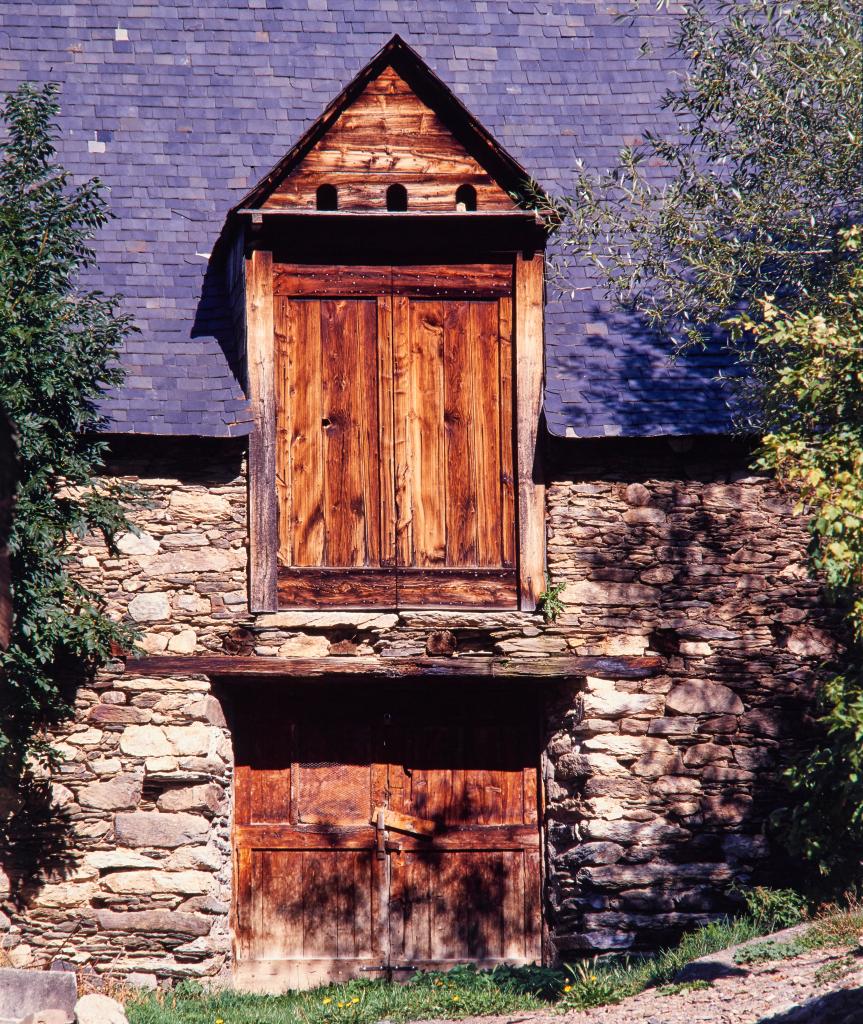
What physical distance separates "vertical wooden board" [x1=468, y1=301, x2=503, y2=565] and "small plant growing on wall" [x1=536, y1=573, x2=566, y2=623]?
0.41m

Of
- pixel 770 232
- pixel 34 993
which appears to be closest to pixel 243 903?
pixel 34 993

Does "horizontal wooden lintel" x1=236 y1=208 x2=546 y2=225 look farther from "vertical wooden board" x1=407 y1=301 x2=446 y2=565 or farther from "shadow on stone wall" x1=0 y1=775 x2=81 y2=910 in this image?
"shadow on stone wall" x1=0 y1=775 x2=81 y2=910

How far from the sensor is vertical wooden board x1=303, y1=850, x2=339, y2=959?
999cm

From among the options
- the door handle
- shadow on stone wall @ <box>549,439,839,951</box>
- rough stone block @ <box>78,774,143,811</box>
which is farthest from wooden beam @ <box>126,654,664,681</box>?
the door handle

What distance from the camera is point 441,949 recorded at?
10.1m

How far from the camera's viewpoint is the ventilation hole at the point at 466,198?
10.0 metres

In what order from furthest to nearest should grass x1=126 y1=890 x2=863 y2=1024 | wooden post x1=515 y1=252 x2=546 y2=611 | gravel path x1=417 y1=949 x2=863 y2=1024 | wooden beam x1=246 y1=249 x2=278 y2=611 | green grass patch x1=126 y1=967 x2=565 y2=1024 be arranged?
1. wooden post x1=515 y1=252 x2=546 y2=611
2. wooden beam x1=246 y1=249 x2=278 y2=611
3. green grass patch x1=126 y1=967 x2=565 y2=1024
4. grass x1=126 y1=890 x2=863 y2=1024
5. gravel path x1=417 y1=949 x2=863 y2=1024

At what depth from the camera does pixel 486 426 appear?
9938mm

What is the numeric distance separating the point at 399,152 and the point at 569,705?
4259 mm

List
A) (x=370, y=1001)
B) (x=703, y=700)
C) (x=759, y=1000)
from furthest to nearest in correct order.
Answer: (x=703, y=700)
(x=370, y=1001)
(x=759, y=1000)

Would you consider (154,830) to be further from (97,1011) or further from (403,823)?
(403,823)

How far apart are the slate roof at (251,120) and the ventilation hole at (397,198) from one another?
1407mm

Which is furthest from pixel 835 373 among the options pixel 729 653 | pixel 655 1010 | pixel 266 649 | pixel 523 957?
pixel 523 957

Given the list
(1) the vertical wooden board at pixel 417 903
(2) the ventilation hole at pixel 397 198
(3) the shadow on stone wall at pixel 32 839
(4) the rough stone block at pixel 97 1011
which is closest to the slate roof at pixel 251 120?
(2) the ventilation hole at pixel 397 198
